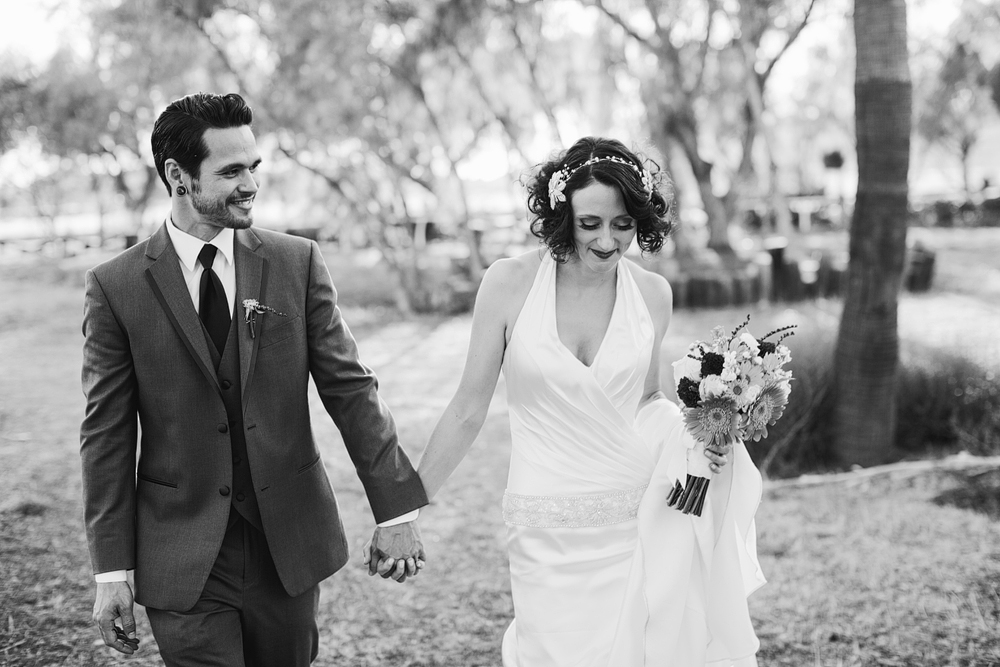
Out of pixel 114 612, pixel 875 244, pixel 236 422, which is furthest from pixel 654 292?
pixel 875 244

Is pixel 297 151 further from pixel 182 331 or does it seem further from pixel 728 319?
pixel 182 331

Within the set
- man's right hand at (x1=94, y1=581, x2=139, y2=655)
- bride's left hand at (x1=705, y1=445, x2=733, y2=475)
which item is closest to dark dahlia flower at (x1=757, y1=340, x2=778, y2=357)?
bride's left hand at (x1=705, y1=445, x2=733, y2=475)

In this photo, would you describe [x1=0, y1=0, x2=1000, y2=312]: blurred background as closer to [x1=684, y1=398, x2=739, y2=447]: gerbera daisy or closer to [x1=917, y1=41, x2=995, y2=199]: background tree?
[x1=917, y1=41, x2=995, y2=199]: background tree

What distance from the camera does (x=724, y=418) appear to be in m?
3.00

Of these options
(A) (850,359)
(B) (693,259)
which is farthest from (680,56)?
(A) (850,359)

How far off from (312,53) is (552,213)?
1137 centimetres

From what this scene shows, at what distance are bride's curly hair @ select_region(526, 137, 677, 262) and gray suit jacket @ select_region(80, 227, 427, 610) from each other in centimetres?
99

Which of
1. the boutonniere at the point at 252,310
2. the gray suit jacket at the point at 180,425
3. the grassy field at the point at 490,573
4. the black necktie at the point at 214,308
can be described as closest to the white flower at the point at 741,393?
the gray suit jacket at the point at 180,425

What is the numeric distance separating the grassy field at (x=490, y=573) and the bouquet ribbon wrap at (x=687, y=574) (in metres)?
1.33

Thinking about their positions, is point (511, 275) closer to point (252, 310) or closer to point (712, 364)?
point (712, 364)

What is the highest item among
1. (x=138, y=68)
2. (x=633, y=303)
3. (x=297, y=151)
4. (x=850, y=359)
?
(x=138, y=68)

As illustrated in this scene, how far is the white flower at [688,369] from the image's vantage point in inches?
121

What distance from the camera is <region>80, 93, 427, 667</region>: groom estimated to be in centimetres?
279

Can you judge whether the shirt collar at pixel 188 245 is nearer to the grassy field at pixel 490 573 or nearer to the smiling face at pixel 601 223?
the smiling face at pixel 601 223
